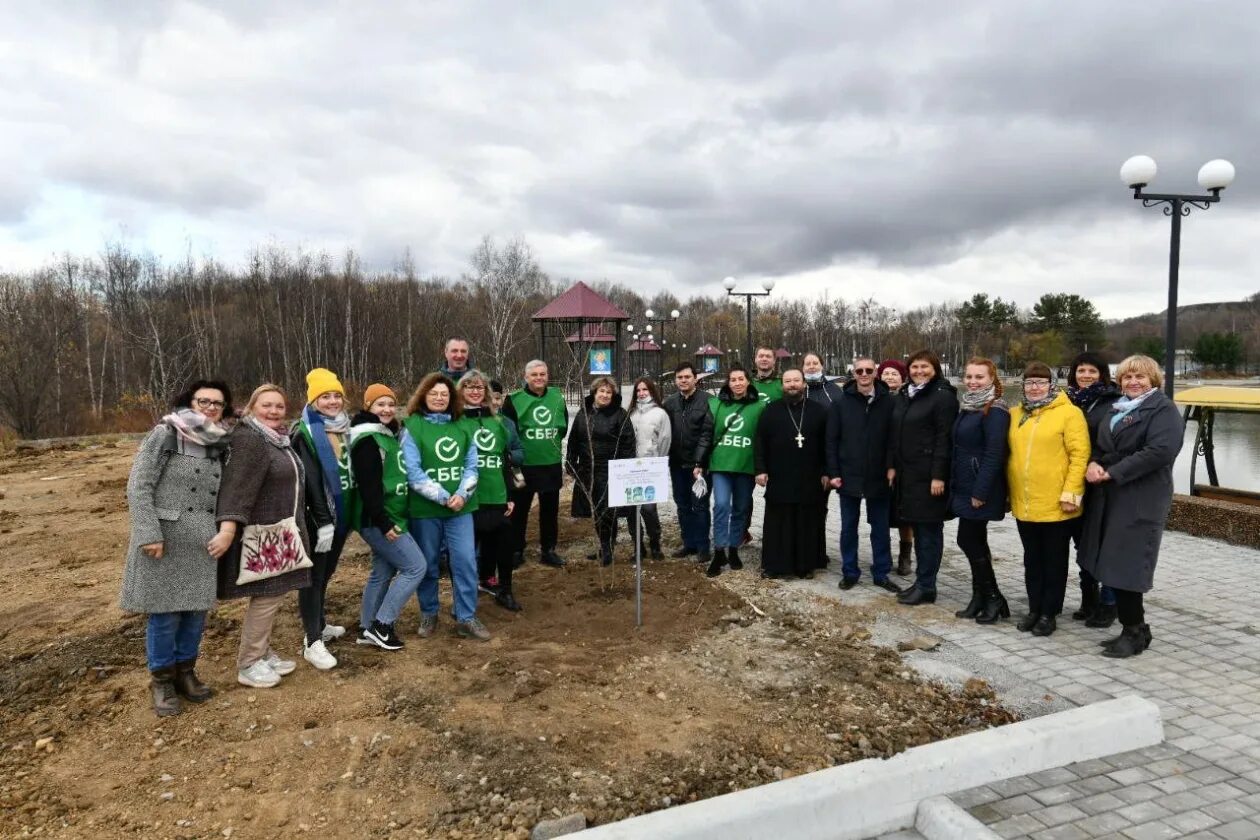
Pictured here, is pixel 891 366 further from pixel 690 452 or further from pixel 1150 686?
pixel 1150 686

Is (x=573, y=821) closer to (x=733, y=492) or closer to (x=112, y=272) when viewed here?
(x=733, y=492)

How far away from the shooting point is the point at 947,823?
9.41 feet

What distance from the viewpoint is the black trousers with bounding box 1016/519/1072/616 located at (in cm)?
485

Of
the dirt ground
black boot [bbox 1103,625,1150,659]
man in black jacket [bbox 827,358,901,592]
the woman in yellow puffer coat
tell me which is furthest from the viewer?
man in black jacket [bbox 827,358,901,592]

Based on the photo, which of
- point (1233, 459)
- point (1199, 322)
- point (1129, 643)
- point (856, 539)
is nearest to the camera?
point (1129, 643)

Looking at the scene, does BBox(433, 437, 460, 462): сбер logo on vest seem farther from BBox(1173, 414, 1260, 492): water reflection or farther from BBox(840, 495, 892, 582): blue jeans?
BBox(1173, 414, 1260, 492): water reflection

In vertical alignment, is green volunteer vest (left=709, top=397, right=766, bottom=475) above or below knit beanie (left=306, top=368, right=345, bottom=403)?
below

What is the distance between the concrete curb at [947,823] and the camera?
278cm

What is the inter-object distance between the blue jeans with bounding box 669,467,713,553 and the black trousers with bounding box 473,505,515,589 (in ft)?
6.69

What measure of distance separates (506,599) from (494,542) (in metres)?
0.45

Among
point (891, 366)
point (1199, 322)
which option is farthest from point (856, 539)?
point (1199, 322)

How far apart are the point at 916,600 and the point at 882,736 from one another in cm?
221

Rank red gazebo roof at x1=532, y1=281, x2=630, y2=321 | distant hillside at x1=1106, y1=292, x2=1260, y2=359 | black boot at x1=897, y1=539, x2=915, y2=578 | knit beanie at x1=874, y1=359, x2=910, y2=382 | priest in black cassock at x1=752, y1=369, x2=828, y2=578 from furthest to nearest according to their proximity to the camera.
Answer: distant hillside at x1=1106, y1=292, x2=1260, y2=359, red gazebo roof at x1=532, y1=281, x2=630, y2=321, black boot at x1=897, y1=539, x2=915, y2=578, priest in black cassock at x1=752, y1=369, x2=828, y2=578, knit beanie at x1=874, y1=359, x2=910, y2=382

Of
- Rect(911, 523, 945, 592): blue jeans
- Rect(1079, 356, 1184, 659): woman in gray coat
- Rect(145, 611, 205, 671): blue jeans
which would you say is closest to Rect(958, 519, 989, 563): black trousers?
Rect(911, 523, 945, 592): blue jeans
